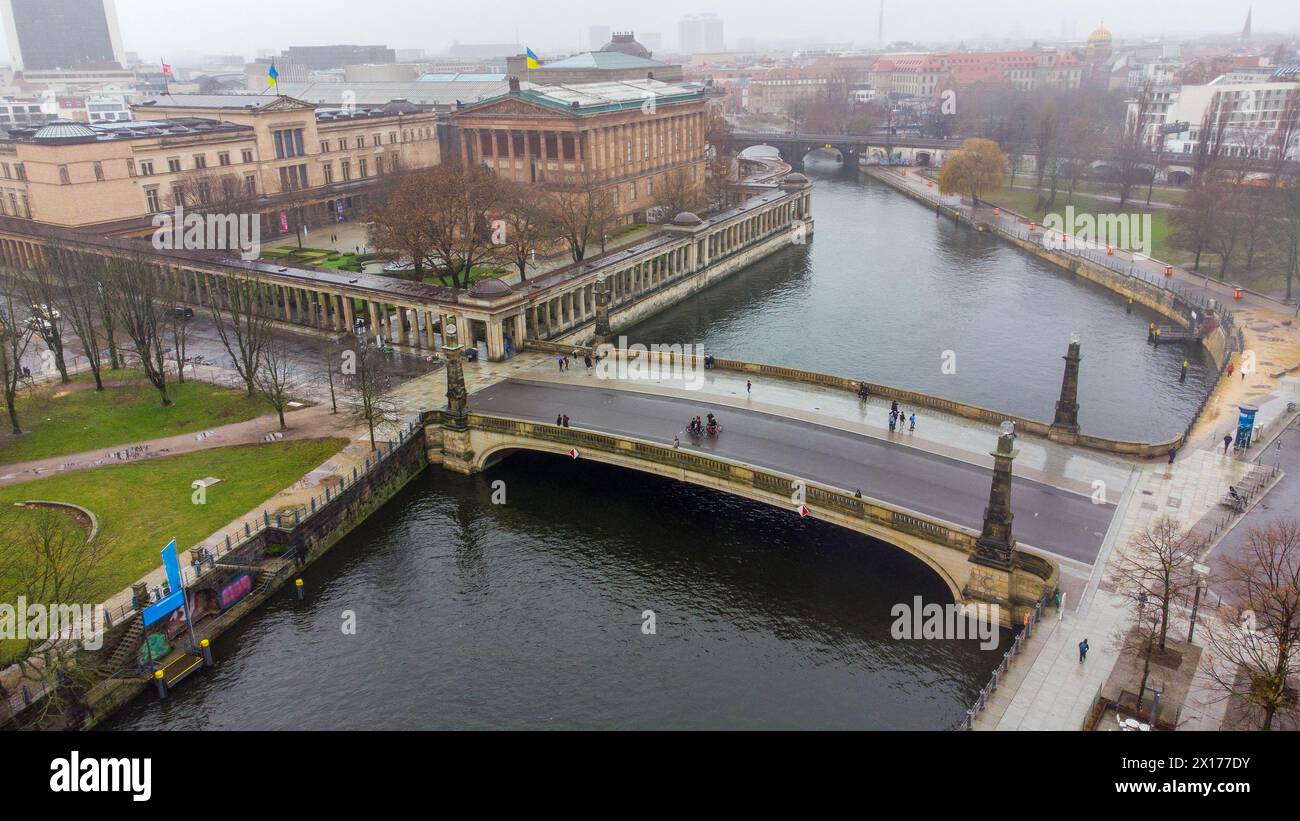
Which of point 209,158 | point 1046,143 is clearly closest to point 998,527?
point 209,158

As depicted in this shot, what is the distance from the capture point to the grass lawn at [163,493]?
46938 millimetres

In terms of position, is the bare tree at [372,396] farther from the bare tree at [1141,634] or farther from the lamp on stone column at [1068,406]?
the bare tree at [1141,634]

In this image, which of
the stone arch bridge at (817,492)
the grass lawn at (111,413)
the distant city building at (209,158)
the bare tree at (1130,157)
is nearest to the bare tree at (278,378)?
the grass lawn at (111,413)

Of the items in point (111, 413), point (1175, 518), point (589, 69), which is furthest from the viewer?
point (589, 69)

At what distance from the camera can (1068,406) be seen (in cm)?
5156

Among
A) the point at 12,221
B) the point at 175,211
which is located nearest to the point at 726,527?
A: the point at 175,211

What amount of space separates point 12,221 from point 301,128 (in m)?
37.4

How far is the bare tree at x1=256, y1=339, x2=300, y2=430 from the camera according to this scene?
61469 mm

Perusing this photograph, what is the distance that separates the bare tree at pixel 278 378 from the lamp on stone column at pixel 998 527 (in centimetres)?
4549

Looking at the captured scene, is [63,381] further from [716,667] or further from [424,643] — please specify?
[716,667]

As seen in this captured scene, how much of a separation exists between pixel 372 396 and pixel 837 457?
1213 inches

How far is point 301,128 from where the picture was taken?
124750 mm

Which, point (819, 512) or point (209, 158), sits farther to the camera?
point (209, 158)

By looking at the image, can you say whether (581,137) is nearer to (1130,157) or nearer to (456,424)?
(456,424)
